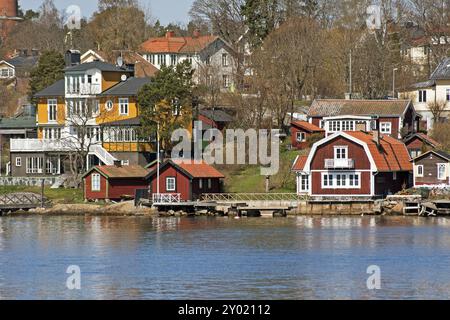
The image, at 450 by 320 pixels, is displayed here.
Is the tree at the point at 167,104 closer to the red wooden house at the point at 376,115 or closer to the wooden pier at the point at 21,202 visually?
the red wooden house at the point at 376,115

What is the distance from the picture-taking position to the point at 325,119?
9081 cm

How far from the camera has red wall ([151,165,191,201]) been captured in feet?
273

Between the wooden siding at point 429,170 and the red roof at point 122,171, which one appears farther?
the red roof at point 122,171

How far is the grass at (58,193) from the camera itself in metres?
86.6

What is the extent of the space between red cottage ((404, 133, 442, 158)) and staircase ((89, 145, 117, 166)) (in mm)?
18802

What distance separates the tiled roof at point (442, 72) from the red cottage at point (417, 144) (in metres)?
11.5

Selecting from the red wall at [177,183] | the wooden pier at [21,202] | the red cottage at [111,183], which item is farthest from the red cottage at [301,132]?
the wooden pier at [21,202]

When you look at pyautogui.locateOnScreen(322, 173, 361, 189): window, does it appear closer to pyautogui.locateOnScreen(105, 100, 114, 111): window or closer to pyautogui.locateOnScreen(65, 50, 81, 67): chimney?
pyautogui.locateOnScreen(105, 100, 114, 111): window

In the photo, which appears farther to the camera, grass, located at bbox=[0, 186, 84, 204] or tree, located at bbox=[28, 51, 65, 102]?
tree, located at bbox=[28, 51, 65, 102]

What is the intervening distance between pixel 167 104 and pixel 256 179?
8501 millimetres

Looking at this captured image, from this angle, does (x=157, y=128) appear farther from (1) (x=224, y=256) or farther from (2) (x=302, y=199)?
(1) (x=224, y=256)

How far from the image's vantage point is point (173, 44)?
125 metres

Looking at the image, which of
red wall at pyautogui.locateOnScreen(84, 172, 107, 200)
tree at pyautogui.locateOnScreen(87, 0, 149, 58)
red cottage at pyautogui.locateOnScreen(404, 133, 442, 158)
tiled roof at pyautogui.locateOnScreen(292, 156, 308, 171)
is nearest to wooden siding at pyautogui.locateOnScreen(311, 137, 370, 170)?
tiled roof at pyautogui.locateOnScreen(292, 156, 308, 171)

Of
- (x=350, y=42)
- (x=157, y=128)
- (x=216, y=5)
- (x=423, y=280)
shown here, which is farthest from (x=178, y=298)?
(x=216, y=5)
